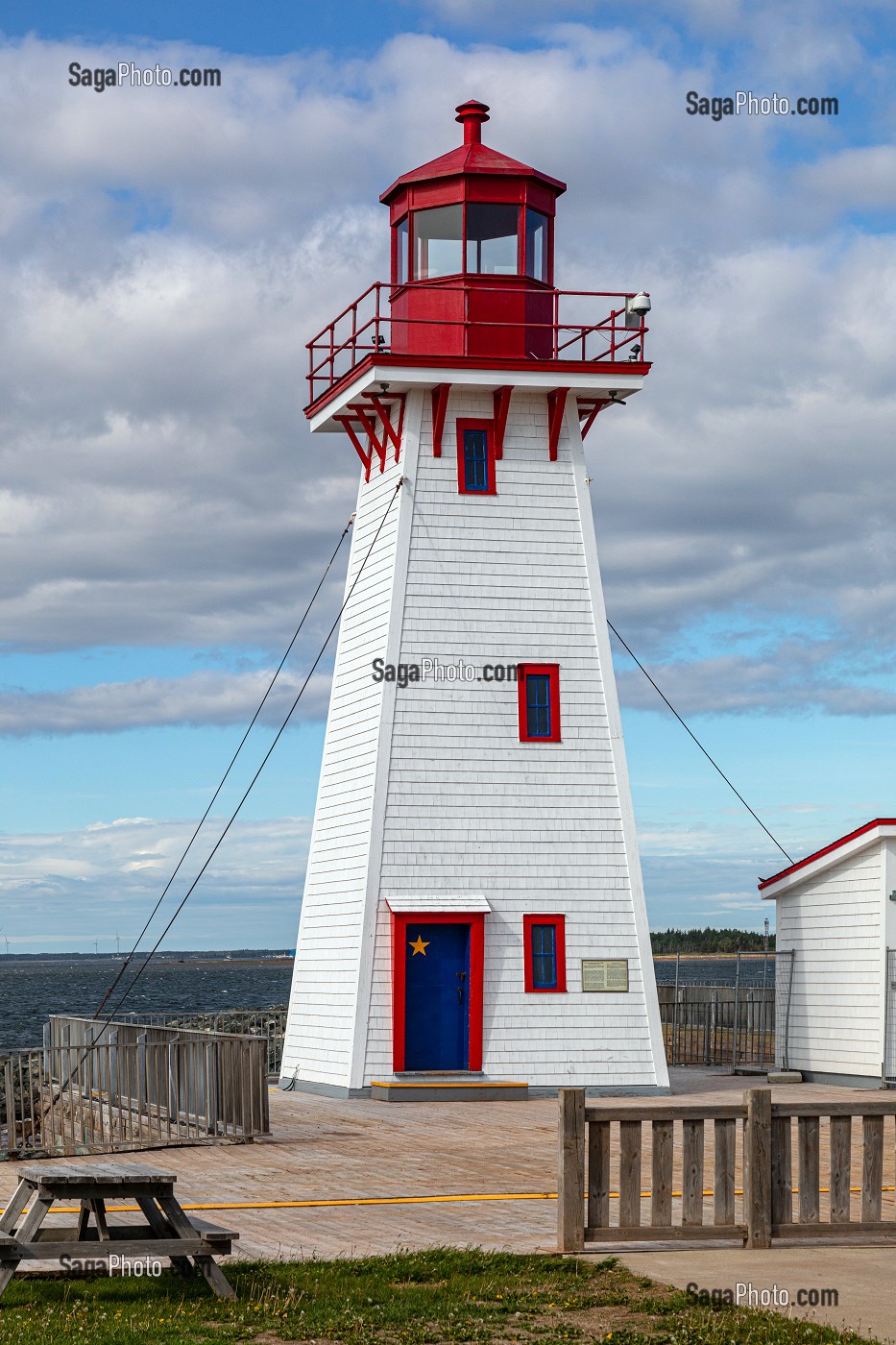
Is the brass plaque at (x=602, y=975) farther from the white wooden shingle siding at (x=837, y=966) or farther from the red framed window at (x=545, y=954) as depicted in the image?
the white wooden shingle siding at (x=837, y=966)

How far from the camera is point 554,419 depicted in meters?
26.0

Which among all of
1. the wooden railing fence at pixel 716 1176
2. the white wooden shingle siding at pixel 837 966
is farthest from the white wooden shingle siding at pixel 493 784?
the wooden railing fence at pixel 716 1176

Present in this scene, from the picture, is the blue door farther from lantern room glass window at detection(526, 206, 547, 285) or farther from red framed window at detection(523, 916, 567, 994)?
lantern room glass window at detection(526, 206, 547, 285)

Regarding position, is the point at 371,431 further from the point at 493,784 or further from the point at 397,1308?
the point at 397,1308

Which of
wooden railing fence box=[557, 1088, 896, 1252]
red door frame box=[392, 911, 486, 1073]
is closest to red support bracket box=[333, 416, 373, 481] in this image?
red door frame box=[392, 911, 486, 1073]

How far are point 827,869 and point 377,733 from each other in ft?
25.4

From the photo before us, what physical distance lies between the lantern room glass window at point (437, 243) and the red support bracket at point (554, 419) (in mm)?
2333

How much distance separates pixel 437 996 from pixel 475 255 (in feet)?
35.3

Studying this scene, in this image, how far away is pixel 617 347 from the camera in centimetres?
2583

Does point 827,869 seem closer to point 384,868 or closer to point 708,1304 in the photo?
point 384,868

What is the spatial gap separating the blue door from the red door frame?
0.27 feet

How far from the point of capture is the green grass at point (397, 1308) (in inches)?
355

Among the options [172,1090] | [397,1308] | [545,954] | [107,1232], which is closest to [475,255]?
[545,954]

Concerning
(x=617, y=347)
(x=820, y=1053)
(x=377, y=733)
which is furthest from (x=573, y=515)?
Answer: (x=820, y=1053)
